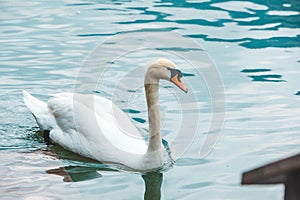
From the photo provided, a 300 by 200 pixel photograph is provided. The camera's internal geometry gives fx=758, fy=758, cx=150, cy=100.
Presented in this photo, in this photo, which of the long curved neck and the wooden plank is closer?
the wooden plank

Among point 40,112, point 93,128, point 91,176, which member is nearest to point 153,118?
point 93,128

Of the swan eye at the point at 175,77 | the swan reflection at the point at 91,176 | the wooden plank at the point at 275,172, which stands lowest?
the swan reflection at the point at 91,176

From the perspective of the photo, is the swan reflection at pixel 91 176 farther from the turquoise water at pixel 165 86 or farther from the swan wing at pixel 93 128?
the swan wing at pixel 93 128

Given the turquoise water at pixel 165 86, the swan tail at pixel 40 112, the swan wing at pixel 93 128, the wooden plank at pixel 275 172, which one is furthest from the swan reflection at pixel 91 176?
the wooden plank at pixel 275 172

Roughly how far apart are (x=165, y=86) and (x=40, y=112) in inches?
61.1

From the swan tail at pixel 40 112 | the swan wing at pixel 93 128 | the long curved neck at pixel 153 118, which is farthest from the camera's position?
the swan tail at pixel 40 112

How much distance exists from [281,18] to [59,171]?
5.10 meters

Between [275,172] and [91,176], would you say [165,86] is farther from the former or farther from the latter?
[275,172]

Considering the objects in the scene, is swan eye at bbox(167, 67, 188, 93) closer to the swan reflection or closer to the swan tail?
the swan reflection

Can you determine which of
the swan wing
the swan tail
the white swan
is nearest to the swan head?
the white swan

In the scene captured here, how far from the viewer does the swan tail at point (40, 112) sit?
19.4 feet

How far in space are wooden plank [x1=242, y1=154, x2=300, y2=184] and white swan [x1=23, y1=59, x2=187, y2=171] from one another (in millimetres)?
3186

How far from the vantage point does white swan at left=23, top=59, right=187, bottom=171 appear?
5277 mm

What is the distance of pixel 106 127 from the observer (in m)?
5.48
